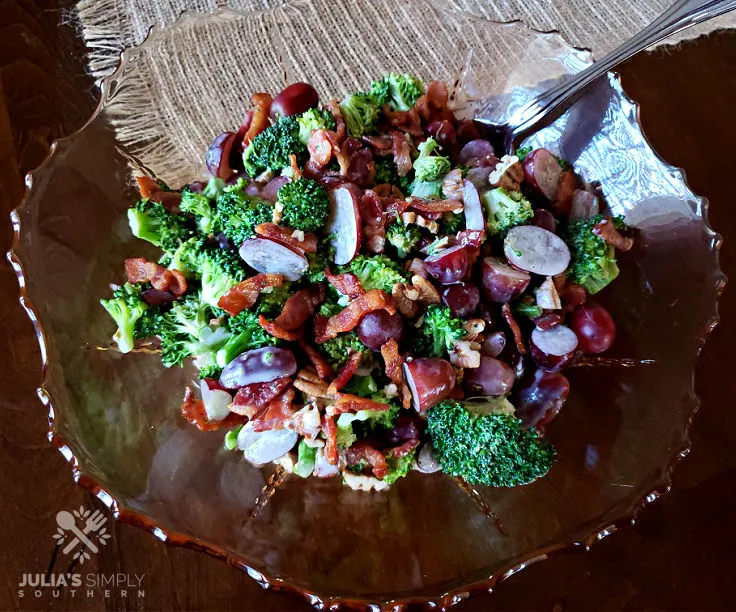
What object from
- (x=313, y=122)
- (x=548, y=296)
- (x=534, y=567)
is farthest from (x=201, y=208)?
(x=534, y=567)

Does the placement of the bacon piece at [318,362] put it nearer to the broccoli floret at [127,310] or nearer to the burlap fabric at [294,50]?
the broccoli floret at [127,310]

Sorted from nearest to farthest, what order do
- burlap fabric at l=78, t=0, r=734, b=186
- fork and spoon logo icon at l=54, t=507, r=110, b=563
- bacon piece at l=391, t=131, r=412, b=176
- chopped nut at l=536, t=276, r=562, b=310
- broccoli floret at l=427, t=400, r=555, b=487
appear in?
broccoli floret at l=427, t=400, r=555, b=487 → chopped nut at l=536, t=276, r=562, b=310 → bacon piece at l=391, t=131, r=412, b=176 → fork and spoon logo icon at l=54, t=507, r=110, b=563 → burlap fabric at l=78, t=0, r=734, b=186

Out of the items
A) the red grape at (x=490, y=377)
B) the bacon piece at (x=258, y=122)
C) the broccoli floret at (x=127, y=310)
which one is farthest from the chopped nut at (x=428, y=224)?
the broccoli floret at (x=127, y=310)

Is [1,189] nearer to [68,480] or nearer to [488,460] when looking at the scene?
[68,480]

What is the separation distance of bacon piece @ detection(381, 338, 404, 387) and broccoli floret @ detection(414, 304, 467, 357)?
2.7 inches

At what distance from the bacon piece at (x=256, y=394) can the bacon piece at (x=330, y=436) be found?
0.40ft

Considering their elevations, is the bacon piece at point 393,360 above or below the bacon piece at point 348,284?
below

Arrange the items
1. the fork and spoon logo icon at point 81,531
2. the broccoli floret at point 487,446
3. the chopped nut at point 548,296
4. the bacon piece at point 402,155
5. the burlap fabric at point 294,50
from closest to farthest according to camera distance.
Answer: the broccoli floret at point 487,446, the chopped nut at point 548,296, the bacon piece at point 402,155, the fork and spoon logo icon at point 81,531, the burlap fabric at point 294,50

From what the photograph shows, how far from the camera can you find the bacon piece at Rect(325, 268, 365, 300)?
1.34 metres

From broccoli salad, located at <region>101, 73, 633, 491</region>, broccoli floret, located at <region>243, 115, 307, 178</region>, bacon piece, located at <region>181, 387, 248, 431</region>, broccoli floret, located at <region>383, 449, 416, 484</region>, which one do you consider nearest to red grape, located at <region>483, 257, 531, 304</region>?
broccoli salad, located at <region>101, 73, 633, 491</region>

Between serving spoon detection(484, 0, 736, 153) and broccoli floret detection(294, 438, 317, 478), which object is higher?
serving spoon detection(484, 0, 736, 153)

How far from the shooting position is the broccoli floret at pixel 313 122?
1.47 m

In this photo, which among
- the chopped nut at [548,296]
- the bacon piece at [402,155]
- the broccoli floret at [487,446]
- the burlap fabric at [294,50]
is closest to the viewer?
the broccoli floret at [487,446]

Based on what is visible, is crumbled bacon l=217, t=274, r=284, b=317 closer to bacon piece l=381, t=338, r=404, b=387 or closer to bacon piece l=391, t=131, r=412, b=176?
bacon piece l=381, t=338, r=404, b=387
